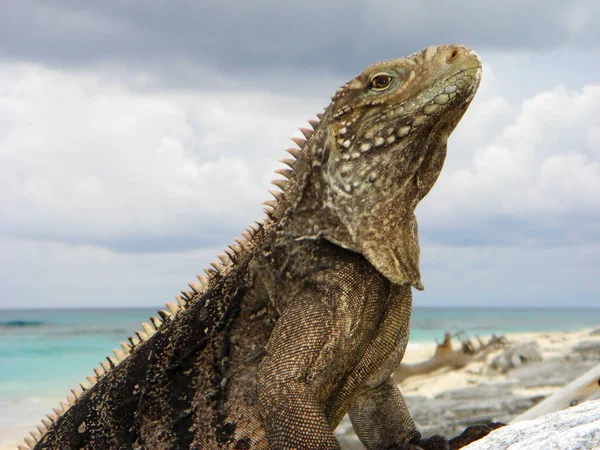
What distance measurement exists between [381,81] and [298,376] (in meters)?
1.79

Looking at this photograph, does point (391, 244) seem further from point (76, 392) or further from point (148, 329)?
point (76, 392)

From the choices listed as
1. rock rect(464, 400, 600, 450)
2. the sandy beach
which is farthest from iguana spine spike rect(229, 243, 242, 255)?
the sandy beach

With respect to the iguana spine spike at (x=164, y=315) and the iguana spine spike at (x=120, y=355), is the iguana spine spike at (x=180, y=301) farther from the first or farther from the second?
the iguana spine spike at (x=120, y=355)

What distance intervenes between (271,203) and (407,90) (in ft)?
4.02

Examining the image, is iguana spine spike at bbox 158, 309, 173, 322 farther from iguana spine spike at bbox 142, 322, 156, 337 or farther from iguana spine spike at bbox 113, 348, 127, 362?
iguana spine spike at bbox 113, 348, 127, 362

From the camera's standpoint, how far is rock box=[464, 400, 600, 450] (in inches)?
115

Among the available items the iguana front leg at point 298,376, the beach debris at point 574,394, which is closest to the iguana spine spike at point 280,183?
the iguana front leg at point 298,376

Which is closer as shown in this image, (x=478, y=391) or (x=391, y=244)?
(x=391, y=244)

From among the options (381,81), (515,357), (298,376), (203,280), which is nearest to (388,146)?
(381,81)

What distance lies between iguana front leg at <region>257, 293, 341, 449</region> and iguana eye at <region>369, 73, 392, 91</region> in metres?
1.28

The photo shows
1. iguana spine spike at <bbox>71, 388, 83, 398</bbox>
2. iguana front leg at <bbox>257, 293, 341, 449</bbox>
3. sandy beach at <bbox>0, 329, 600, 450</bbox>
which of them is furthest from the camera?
sandy beach at <bbox>0, 329, 600, 450</bbox>

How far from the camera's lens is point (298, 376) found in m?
4.21

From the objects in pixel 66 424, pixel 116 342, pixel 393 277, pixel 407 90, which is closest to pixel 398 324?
pixel 393 277

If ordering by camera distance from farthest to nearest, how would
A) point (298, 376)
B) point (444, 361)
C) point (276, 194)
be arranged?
point (444, 361) < point (276, 194) < point (298, 376)
